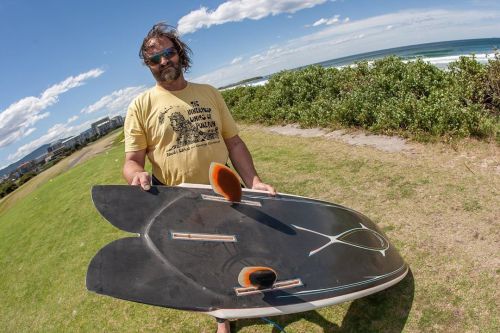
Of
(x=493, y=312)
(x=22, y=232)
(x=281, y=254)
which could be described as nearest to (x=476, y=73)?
(x=493, y=312)

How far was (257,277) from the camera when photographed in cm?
262

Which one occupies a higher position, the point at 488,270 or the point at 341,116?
the point at 341,116

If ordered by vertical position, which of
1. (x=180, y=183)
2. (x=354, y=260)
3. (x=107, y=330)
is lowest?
(x=107, y=330)

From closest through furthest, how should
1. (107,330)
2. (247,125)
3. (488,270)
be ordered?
1. (488,270)
2. (107,330)
3. (247,125)

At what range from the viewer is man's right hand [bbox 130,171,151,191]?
316 centimetres

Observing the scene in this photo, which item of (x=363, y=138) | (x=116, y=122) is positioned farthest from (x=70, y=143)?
(x=363, y=138)

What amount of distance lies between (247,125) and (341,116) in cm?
632

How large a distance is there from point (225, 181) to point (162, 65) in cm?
132

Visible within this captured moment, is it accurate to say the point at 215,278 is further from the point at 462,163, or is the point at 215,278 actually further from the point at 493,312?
the point at 462,163

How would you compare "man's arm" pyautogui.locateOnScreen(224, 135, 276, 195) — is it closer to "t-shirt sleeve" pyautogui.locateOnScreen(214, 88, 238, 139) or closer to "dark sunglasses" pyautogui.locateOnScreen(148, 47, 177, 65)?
"t-shirt sleeve" pyautogui.locateOnScreen(214, 88, 238, 139)

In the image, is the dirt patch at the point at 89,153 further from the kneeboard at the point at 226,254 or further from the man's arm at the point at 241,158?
the kneeboard at the point at 226,254

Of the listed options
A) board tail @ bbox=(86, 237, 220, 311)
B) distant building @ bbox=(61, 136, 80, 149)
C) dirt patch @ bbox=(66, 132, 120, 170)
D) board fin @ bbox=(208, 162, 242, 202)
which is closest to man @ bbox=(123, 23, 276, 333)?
board fin @ bbox=(208, 162, 242, 202)

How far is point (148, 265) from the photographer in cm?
277

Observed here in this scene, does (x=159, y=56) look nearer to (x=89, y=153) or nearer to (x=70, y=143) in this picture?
(x=89, y=153)
